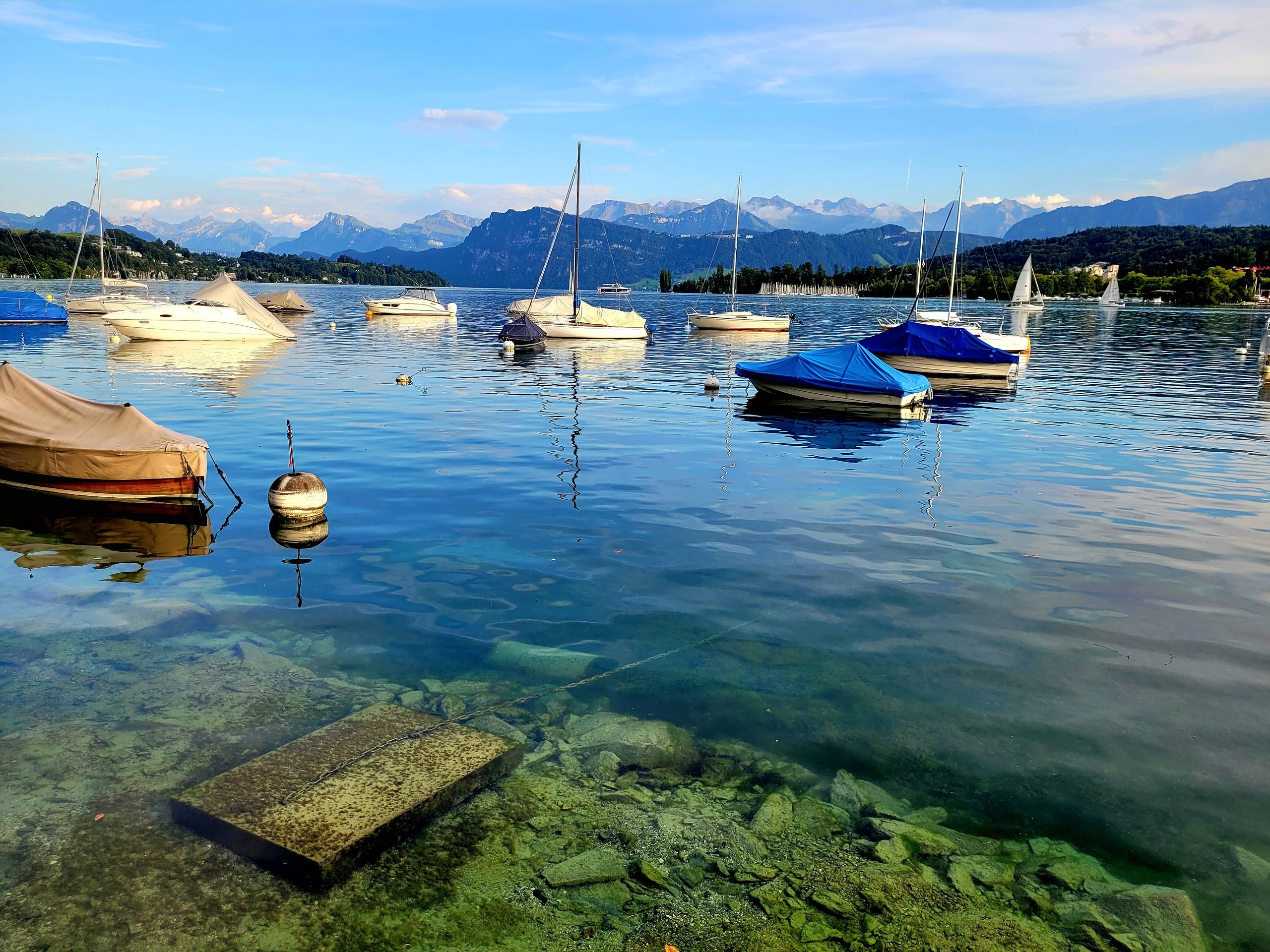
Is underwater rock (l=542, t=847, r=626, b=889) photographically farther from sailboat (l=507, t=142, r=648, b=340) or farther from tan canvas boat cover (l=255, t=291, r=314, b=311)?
tan canvas boat cover (l=255, t=291, r=314, b=311)

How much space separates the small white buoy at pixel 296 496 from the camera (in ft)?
49.2

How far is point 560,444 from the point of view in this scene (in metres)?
24.1

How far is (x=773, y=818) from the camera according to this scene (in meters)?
7.11

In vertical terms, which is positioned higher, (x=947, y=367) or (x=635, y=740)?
(x=947, y=367)

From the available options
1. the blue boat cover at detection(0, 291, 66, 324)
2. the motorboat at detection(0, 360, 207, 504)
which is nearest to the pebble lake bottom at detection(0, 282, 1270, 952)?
the motorboat at detection(0, 360, 207, 504)

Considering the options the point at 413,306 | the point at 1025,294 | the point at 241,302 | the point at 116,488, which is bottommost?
the point at 116,488

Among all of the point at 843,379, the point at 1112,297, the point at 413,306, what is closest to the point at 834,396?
the point at 843,379

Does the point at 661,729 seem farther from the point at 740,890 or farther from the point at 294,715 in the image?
the point at 294,715

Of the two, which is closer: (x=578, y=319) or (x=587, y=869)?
(x=587, y=869)

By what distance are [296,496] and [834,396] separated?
72.6 ft

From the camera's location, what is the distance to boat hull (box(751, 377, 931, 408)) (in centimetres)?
3059

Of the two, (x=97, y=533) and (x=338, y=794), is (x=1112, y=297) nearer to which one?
(x=97, y=533)

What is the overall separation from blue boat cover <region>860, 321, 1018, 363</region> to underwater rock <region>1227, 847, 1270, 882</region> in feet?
124

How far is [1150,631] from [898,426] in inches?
723
